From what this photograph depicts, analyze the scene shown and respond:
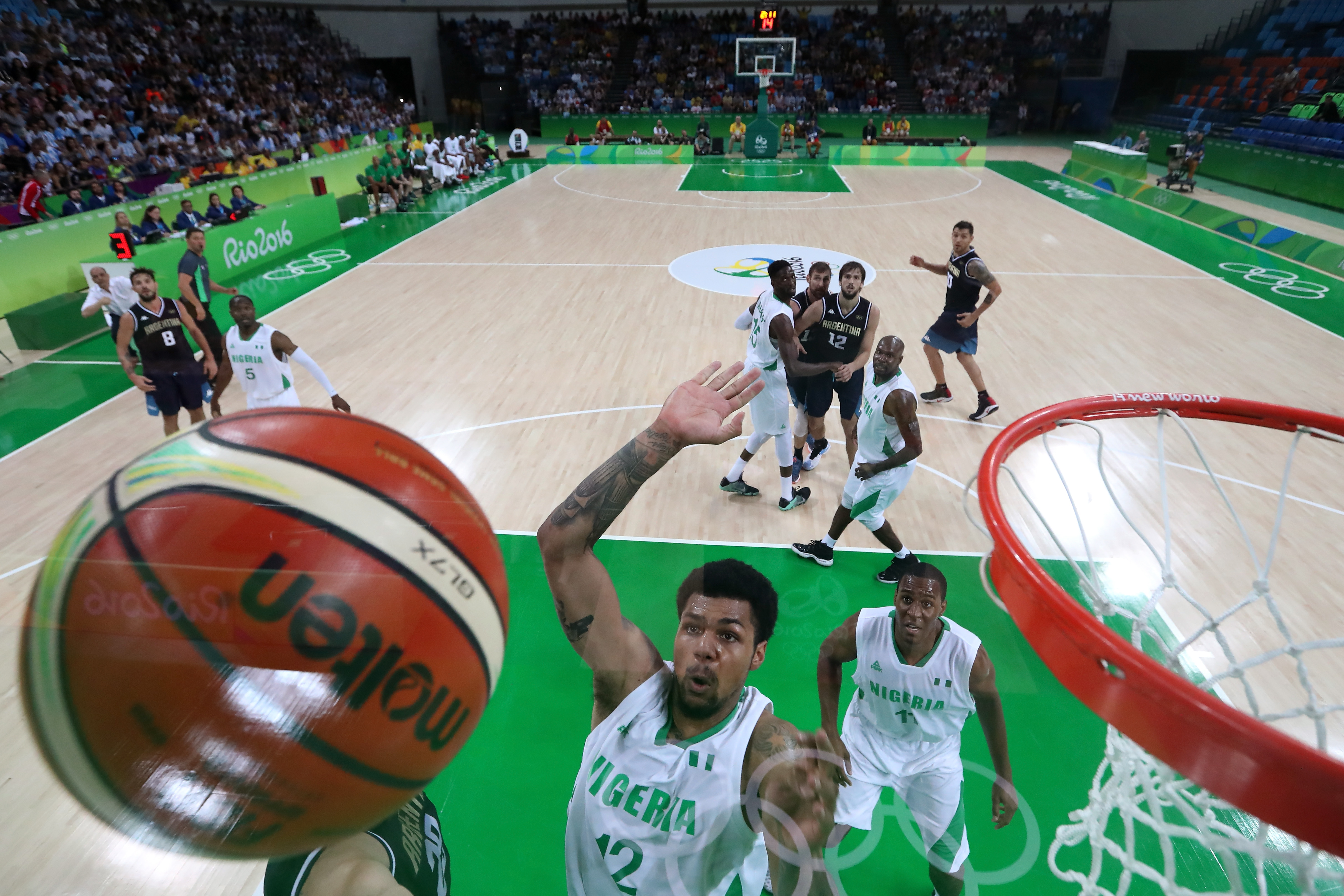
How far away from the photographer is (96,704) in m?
0.97

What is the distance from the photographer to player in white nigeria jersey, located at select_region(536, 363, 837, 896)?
159 cm

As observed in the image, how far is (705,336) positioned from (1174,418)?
569cm

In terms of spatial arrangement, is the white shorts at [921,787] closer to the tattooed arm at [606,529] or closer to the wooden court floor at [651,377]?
the tattooed arm at [606,529]

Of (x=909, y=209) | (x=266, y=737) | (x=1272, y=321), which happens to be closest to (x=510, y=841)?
(x=266, y=737)

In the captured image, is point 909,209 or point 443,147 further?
point 443,147

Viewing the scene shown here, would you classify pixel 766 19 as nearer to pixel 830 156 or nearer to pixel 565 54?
pixel 830 156

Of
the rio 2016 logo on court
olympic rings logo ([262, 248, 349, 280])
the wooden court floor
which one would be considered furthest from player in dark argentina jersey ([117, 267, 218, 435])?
the rio 2016 logo on court

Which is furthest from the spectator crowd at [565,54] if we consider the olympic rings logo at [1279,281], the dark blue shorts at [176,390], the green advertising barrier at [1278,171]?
the dark blue shorts at [176,390]

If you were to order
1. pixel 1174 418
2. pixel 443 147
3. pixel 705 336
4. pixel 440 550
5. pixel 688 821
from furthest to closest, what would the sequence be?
pixel 443 147, pixel 705 336, pixel 1174 418, pixel 688 821, pixel 440 550

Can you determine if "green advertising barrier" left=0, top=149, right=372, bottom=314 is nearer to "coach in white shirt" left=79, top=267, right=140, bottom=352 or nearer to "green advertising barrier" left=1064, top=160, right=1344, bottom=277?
"coach in white shirt" left=79, top=267, right=140, bottom=352

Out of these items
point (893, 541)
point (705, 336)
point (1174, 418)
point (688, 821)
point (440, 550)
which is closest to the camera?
point (440, 550)

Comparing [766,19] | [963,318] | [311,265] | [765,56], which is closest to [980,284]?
[963,318]

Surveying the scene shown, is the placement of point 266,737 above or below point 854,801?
above

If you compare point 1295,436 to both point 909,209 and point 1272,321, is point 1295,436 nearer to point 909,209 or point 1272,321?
point 1272,321
